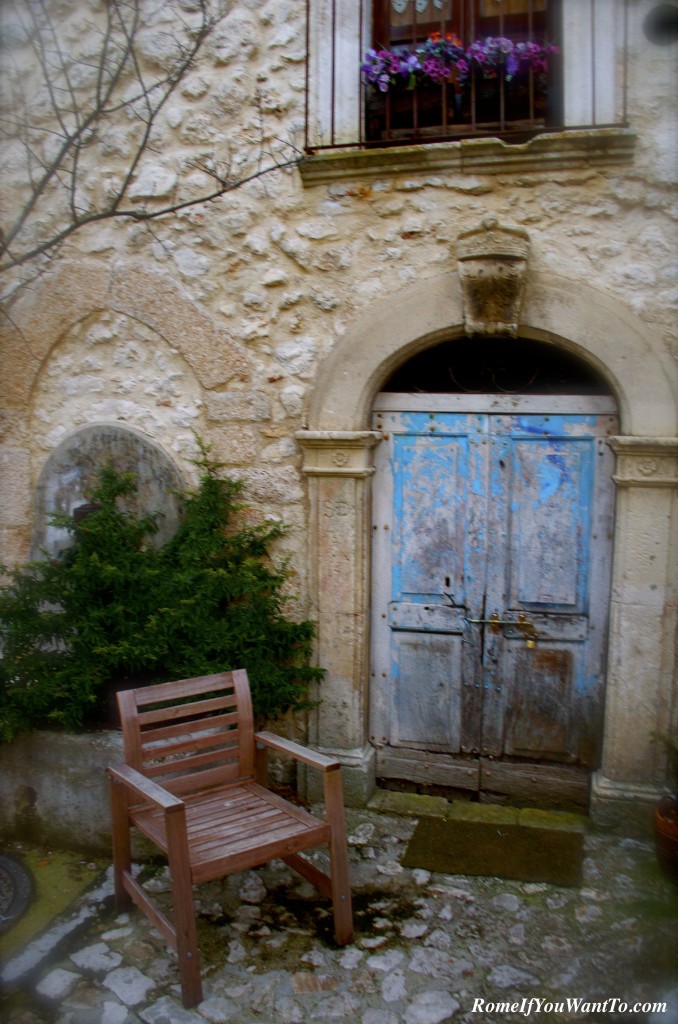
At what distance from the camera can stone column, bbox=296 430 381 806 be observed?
3924 millimetres

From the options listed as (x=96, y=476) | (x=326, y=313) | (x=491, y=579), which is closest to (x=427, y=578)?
(x=491, y=579)

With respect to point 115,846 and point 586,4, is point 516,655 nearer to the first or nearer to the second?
point 115,846

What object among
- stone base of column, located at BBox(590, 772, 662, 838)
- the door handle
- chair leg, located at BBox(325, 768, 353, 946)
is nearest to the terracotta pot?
stone base of column, located at BBox(590, 772, 662, 838)

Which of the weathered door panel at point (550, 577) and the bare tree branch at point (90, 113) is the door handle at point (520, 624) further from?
the bare tree branch at point (90, 113)

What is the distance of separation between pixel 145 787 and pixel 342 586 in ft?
4.86

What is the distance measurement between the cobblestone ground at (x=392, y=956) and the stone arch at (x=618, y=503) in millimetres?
621

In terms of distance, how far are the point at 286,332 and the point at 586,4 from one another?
6.60 feet

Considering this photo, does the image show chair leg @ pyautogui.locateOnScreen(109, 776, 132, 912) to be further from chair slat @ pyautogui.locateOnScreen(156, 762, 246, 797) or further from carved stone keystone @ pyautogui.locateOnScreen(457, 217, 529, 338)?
carved stone keystone @ pyautogui.locateOnScreen(457, 217, 529, 338)

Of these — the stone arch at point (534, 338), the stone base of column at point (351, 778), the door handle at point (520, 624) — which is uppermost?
the stone arch at point (534, 338)

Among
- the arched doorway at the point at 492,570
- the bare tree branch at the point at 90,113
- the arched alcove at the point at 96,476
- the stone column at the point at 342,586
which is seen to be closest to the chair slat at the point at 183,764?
the stone column at the point at 342,586

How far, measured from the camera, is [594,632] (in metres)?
3.88

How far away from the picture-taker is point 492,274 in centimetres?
359

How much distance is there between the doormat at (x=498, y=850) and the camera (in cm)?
346

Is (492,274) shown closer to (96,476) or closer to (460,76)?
(460,76)
